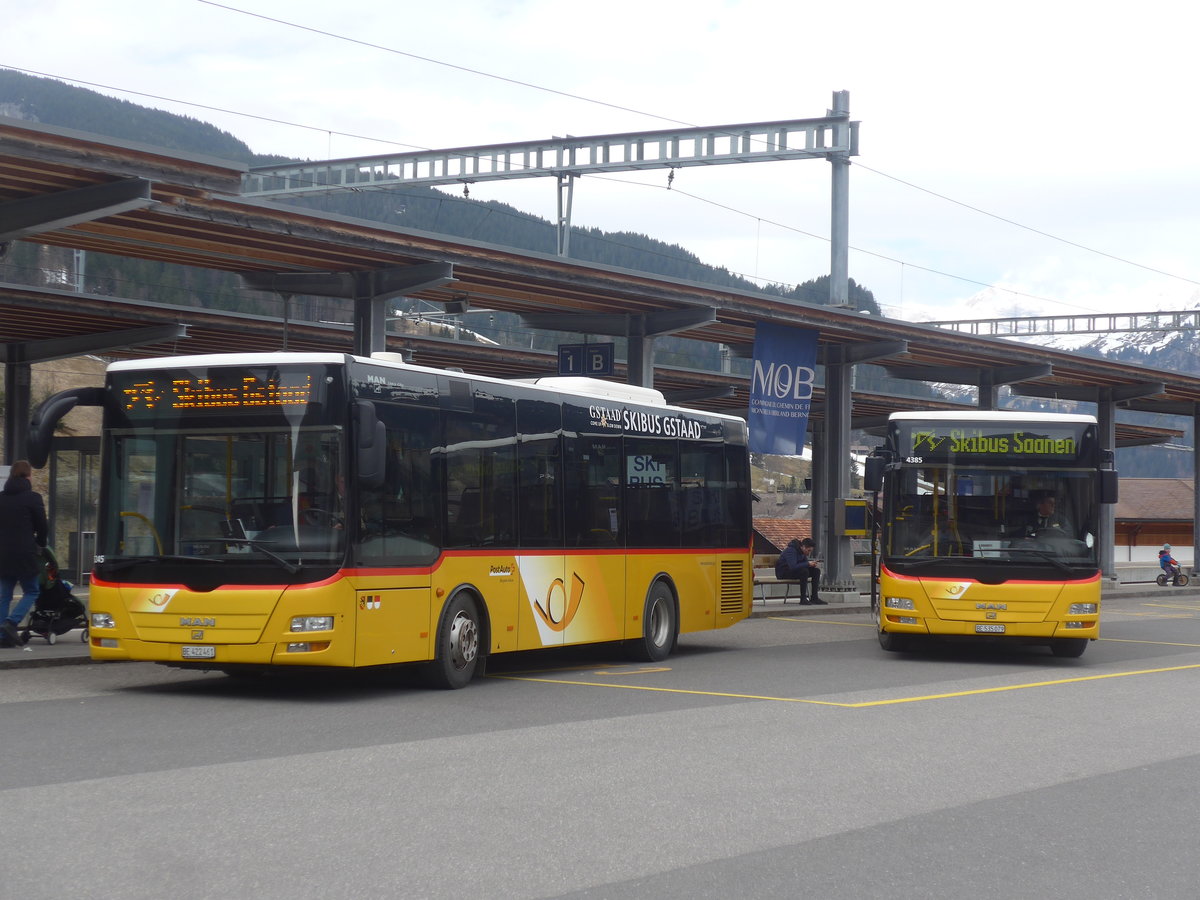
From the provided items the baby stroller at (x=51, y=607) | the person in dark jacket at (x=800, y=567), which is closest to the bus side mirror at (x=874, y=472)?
the baby stroller at (x=51, y=607)

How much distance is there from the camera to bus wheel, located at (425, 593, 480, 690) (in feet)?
44.0

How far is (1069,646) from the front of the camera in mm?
18625

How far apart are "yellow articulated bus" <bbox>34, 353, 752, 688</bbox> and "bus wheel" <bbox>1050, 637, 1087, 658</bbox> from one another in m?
7.17

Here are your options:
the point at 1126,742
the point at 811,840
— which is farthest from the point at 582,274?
the point at 811,840

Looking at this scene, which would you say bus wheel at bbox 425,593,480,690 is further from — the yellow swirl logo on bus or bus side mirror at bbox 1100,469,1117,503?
bus side mirror at bbox 1100,469,1117,503

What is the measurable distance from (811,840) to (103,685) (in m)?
8.19

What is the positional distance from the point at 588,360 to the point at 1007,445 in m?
9.84

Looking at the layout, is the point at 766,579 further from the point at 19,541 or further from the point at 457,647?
the point at 19,541

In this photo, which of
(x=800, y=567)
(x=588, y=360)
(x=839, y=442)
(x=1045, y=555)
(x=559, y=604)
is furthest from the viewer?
(x=839, y=442)

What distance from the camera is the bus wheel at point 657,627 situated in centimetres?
1728

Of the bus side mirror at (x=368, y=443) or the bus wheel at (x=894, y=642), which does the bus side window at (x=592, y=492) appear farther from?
the bus wheel at (x=894, y=642)

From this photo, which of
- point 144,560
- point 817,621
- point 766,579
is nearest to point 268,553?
point 144,560

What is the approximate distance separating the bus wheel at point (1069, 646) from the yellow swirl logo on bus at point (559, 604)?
6117 mm

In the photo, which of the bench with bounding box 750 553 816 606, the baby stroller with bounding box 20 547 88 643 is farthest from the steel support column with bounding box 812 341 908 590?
Answer: the baby stroller with bounding box 20 547 88 643
